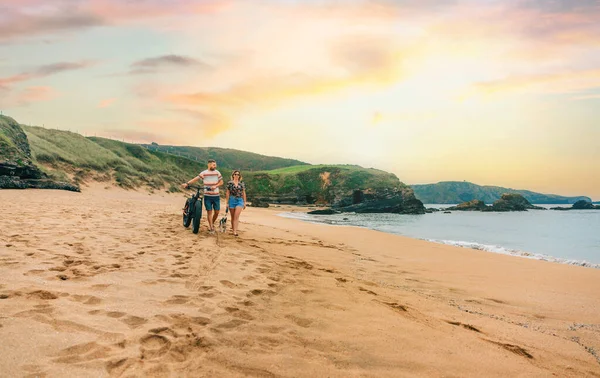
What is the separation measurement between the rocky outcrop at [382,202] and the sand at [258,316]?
58.1 m

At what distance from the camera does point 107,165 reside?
4041cm

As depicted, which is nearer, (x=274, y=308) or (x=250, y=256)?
(x=274, y=308)

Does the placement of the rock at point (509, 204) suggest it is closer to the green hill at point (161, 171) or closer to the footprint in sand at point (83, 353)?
the green hill at point (161, 171)

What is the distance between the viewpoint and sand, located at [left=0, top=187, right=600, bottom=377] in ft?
8.92

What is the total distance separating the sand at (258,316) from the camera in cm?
272

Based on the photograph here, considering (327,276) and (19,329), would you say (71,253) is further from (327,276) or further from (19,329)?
(327,276)

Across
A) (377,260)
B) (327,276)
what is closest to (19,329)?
(327,276)

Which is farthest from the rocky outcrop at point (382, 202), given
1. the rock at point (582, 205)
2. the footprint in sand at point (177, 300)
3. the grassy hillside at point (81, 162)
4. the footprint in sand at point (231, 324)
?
the rock at point (582, 205)

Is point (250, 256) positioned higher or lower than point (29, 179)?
lower

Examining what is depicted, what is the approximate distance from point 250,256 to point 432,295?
3862mm

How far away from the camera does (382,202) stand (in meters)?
68.6

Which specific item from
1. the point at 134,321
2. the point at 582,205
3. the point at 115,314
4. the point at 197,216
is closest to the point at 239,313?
the point at 134,321

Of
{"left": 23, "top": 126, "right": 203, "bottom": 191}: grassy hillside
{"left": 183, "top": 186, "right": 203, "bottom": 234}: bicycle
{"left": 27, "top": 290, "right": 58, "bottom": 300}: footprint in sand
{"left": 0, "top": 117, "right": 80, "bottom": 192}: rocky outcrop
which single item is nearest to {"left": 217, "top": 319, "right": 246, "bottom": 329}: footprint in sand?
{"left": 27, "top": 290, "right": 58, "bottom": 300}: footprint in sand

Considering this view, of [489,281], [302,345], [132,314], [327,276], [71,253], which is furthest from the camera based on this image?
[489,281]
